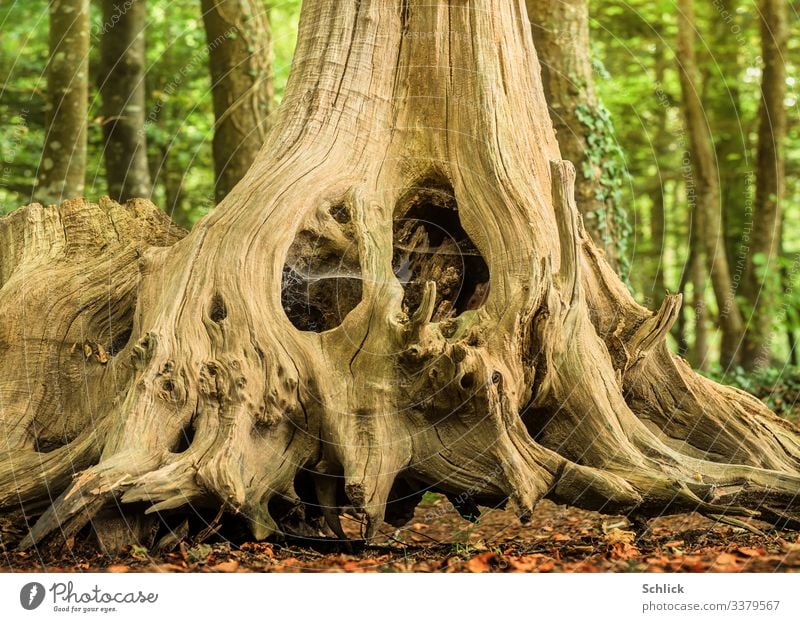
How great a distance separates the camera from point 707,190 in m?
14.0

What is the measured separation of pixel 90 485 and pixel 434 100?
11.7 feet

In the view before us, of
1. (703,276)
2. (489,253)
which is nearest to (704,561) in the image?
(489,253)

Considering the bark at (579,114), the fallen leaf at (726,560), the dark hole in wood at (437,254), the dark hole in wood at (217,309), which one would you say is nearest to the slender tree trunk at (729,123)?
the bark at (579,114)

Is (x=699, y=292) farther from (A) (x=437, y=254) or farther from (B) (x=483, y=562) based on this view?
(B) (x=483, y=562)

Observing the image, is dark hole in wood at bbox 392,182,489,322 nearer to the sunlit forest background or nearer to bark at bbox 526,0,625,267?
bark at bbox 526,0,625,267

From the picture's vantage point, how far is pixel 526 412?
18.9ft

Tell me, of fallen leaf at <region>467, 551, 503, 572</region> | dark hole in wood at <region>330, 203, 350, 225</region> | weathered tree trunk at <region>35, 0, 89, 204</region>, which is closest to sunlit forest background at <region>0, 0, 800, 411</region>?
weathered tree trunk at <region>35, 0, 89, 204</region>

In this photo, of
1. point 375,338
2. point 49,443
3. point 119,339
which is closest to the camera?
point 375,338

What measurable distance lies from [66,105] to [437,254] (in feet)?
19.5

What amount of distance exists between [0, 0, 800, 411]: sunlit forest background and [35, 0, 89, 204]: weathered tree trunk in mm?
1118

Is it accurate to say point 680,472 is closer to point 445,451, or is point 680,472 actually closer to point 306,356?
point 445,451

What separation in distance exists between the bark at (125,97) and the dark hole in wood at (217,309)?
590cm

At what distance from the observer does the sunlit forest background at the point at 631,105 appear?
44.7 feet

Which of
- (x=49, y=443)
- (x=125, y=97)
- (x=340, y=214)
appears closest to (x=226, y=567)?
(x=49, y=443)
